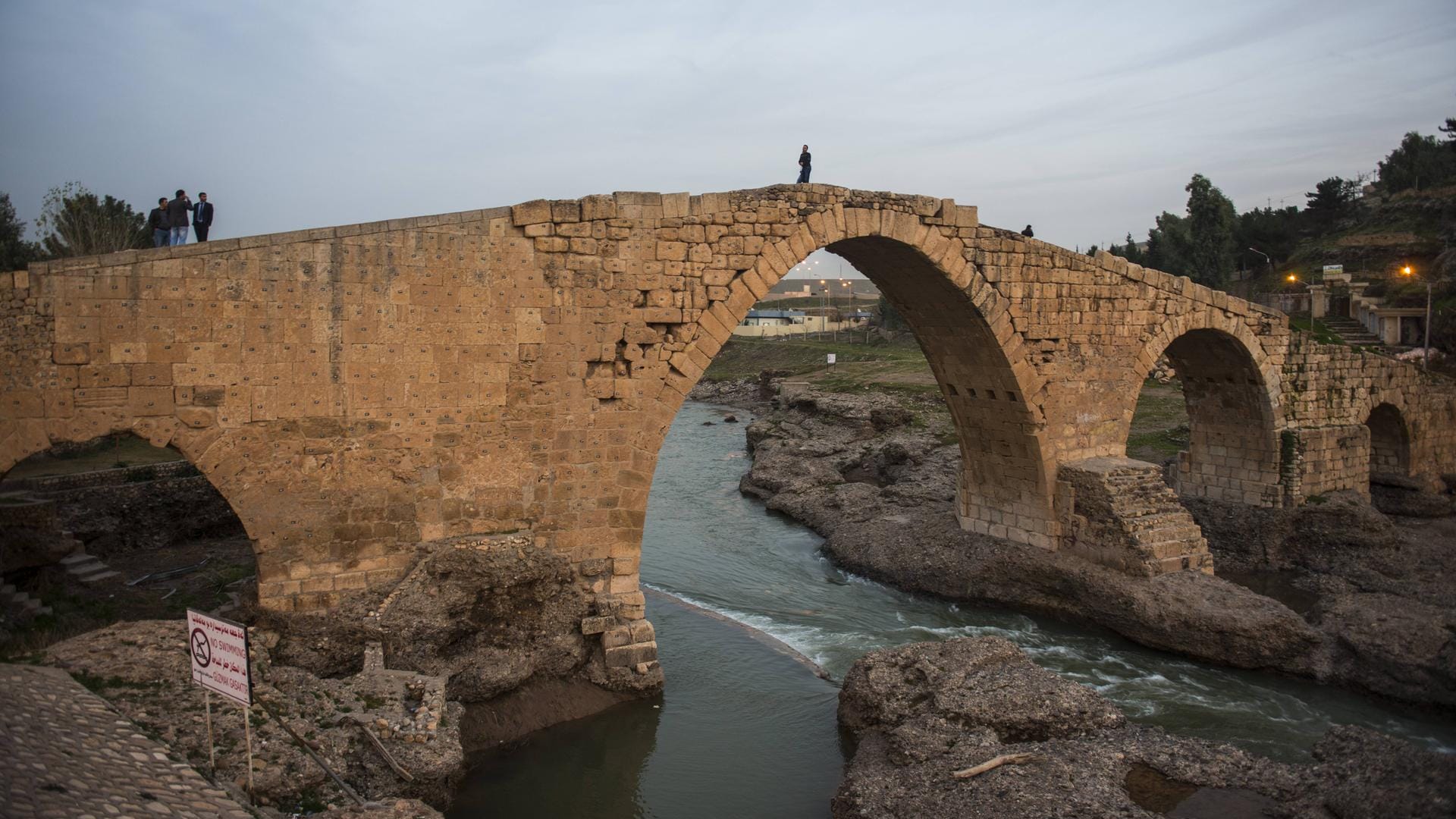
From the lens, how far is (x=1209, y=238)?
115 ft

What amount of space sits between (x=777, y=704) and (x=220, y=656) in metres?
5.44

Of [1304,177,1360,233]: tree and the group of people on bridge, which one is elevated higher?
[1304,177,1360,233]: tree

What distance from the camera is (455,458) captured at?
8.70 metres

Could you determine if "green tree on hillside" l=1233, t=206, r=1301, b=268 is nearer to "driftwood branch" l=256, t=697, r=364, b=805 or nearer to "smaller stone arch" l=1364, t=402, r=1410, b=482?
"smaller stone arch" l=1364, t=402, r=1410, b=482

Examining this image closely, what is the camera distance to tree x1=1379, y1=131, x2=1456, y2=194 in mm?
37594

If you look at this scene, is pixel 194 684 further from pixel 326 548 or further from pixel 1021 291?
pixel 1021 291

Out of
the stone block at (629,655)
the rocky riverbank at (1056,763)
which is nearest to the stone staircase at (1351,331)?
the rocky riverbank at (1056,763)

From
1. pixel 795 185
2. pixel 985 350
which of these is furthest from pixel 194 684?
pixel 985 350

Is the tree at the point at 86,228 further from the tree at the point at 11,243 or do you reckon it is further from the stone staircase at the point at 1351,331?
the stone staircase at the point at 1351,331

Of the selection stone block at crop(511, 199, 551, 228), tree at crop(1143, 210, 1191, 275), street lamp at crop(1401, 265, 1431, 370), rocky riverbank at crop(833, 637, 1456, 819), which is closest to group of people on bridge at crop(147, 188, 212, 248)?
stone block at crop(511, 199, 551, 228)

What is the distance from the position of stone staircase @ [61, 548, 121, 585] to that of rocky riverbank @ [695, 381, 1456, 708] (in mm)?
9396

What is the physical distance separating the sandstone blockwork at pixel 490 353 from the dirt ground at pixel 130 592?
1.36 m

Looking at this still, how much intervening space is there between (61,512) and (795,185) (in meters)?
9.92

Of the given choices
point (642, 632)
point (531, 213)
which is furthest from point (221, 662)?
point (531, 213)
